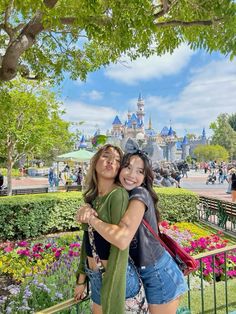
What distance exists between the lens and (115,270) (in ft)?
6.03

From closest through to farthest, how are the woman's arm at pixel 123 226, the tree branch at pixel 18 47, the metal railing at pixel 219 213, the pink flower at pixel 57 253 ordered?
1. the woman's arm at pixel 123 226
2. the tree branch at pixel 18 47
3. the pink flower at pixel 57 253
4. the metal railing at pixel 219 213

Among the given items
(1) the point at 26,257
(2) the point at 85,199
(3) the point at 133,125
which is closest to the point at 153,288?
(2) the point at 85,199

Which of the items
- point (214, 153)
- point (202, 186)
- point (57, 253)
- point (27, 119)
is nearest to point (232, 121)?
point (214, 153)

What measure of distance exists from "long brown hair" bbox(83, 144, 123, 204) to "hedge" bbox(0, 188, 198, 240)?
23.1ft

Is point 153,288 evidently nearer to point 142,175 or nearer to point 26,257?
point 142,175

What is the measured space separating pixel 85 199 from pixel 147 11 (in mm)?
2306

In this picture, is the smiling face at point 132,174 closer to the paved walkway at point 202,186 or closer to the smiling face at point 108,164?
the smiling face at point 108,164

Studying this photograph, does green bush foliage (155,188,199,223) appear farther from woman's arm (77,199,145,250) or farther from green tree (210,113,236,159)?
green tree (210,113,236,159)

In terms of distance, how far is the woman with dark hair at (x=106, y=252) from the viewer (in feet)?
6.09

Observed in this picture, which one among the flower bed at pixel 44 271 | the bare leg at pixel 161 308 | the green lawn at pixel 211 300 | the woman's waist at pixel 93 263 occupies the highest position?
the woman's waist at pixel 93 263

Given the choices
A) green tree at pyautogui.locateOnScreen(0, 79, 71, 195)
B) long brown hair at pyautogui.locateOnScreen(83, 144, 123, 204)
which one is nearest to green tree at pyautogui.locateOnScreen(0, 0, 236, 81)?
long brown hair at pyautogui.locateOnScreen(83, 144, 123, 204)

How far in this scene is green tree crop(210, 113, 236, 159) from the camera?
81.9 m

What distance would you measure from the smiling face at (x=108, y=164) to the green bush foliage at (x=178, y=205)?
357 inches

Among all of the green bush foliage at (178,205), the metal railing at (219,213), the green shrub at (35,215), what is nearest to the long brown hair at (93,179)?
the green shrub at (35,215)
